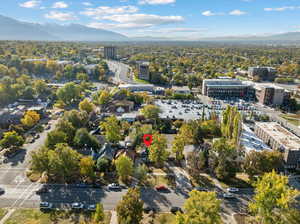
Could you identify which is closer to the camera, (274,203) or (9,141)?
(274,203)

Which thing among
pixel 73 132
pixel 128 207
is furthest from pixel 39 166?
pixel 128 207

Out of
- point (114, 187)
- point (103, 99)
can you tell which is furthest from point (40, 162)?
point (103, 99)

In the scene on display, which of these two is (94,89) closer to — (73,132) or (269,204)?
(73,132)

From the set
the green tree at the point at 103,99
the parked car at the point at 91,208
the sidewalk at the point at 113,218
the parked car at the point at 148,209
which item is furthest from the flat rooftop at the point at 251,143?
the green tree at the point at 103,99

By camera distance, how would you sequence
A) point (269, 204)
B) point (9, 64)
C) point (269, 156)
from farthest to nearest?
point (9, 64)
point (269, 156)
point (269, 204)

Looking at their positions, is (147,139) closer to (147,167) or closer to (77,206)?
(147,167)
